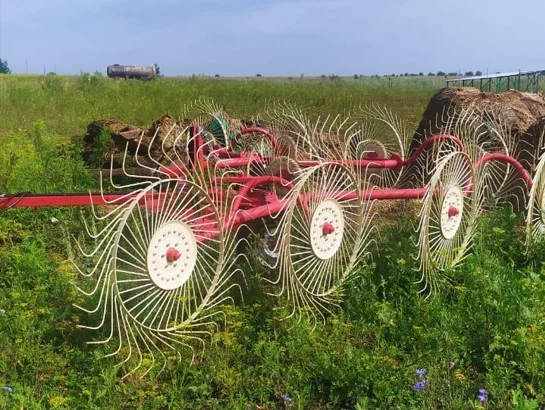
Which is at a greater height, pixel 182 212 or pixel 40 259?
pixel 182 212

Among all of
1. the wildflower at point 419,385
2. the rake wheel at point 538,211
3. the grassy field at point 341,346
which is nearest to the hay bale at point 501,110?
the rake wheel at point 538,211

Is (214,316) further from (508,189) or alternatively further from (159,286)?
(508,189)

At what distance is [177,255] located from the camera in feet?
9.32

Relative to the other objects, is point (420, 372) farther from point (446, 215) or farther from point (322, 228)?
point (446, 215)

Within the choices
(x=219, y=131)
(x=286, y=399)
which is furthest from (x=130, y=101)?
(x=286, y=399)

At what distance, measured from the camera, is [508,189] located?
18.8ft

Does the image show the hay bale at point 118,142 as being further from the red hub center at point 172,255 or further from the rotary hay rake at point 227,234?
the red hub center at point 172,255

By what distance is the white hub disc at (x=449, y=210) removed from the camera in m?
3.93

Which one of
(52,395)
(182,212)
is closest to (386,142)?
(182,212)

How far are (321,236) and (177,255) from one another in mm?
943

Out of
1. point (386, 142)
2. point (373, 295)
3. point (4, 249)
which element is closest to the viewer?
point (373, 295)

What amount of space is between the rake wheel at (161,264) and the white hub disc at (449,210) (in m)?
1.51

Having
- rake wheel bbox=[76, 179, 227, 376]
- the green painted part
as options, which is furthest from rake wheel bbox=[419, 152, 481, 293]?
the green painted part

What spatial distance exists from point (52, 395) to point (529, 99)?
6113 millimetres
